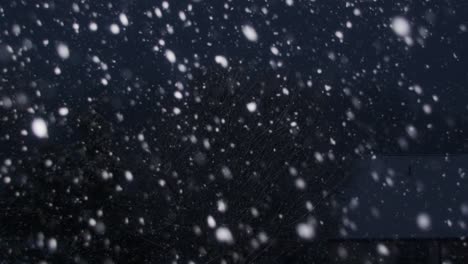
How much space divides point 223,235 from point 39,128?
11411 mm

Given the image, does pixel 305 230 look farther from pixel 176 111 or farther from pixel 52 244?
pixel 52 244

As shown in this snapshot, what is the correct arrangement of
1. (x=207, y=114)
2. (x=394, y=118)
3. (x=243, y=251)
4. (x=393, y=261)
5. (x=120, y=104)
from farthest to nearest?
(x=394, y=118), (x=120, y=104), (x=393, y=261), (x=207, y=114), (x=243, y=251)

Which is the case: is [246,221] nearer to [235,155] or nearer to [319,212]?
[235,155]

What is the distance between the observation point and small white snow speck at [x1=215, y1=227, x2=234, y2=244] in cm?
1353

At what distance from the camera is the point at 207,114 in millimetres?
15094

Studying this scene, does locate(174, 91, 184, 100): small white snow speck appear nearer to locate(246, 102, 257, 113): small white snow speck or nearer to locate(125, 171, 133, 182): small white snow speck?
locate(246, 102, 257, 113): small white snow speck

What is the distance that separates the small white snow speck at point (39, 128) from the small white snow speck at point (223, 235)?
10485 mm

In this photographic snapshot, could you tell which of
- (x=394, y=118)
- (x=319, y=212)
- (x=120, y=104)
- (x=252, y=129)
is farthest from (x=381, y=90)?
(x=252, y=129)

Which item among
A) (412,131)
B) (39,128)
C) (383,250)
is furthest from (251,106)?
(412,131)

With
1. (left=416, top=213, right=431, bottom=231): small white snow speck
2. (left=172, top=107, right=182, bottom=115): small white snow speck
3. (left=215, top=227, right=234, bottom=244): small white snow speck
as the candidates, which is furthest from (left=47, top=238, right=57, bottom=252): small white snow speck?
(left=416, top=213, right=431, bottom=231): small white snow speck

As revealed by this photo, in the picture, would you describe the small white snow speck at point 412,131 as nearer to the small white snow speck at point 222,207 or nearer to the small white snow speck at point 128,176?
the small white snow speck at point 128,176

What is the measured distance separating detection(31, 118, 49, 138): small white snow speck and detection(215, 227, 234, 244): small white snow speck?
10.5 m

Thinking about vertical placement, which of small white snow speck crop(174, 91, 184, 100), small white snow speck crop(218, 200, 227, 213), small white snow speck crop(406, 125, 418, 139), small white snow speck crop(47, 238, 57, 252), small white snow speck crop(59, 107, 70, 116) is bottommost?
small white snow speck crop(47, 238, 57, 252)

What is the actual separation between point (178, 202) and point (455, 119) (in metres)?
30.4
